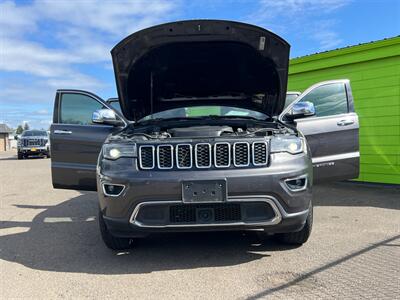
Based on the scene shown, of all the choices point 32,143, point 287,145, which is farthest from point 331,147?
point 32,143

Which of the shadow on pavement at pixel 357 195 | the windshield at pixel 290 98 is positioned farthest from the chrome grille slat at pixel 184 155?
the shadow on pavement at pixel 357 195

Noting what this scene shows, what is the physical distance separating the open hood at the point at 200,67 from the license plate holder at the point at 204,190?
69.4 inches

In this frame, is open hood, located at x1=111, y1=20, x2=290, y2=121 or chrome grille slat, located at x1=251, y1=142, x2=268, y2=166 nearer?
chrome grille slat, located at x1=251, y1=142, x2=268, y2=166

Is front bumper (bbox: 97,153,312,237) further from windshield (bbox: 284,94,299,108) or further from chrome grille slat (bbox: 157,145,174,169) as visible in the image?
windshield (bbox: 284,94,299,108)

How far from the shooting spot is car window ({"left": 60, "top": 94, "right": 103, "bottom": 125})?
5938mm

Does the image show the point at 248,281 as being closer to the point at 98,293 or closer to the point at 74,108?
the point at 98,293

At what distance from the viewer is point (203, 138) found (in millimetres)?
3959

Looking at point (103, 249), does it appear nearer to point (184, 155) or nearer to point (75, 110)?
point (184, 155)

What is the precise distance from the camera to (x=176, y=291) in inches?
135

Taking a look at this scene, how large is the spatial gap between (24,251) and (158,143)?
2174 mm

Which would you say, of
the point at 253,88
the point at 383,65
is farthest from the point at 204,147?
the point at 383,65

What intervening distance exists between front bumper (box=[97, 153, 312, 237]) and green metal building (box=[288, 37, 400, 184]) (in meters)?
5.64

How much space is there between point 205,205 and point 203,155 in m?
0.46

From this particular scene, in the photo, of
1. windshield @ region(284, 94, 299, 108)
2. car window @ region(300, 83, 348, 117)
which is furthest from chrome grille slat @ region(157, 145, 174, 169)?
windshield @ region(284, 94, 299, 108)
